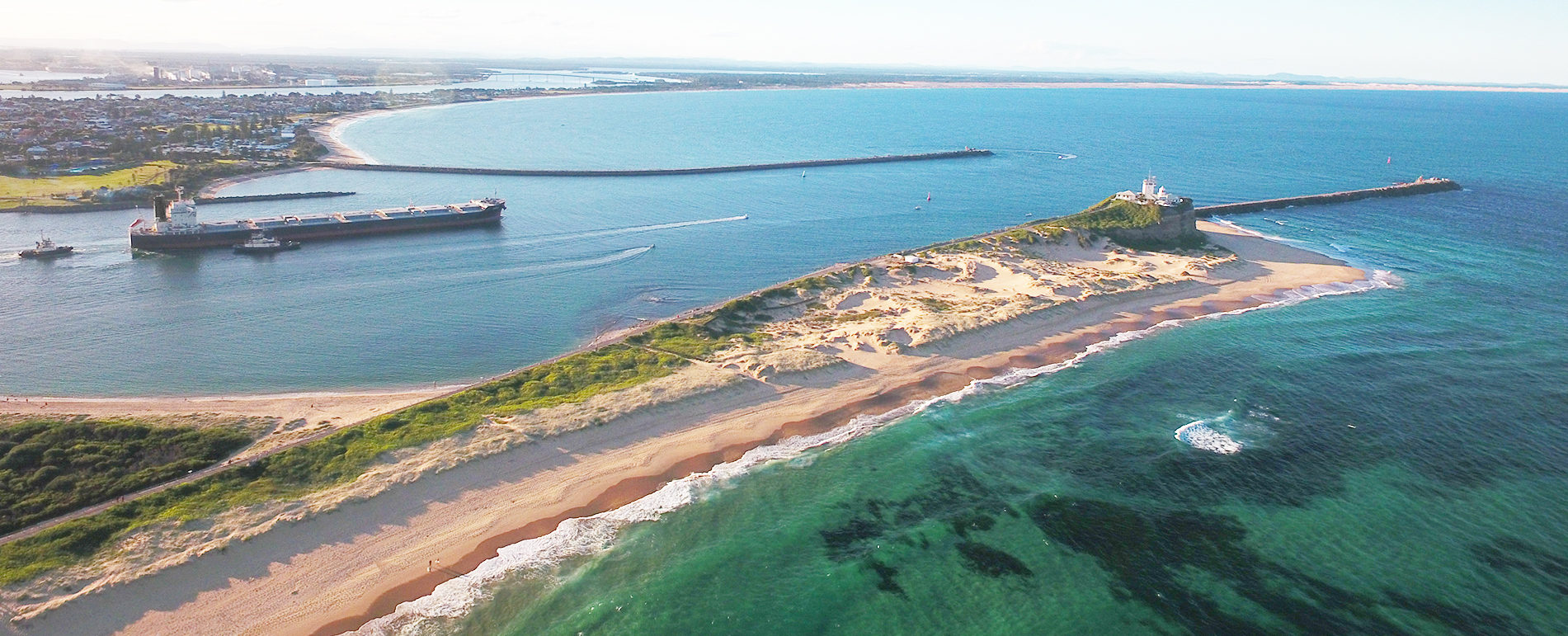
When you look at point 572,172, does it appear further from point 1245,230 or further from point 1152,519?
point 1152,519

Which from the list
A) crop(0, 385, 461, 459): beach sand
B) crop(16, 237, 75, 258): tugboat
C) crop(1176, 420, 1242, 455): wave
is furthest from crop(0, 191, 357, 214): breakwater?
crop(1176, 420, 1242, 455): wave

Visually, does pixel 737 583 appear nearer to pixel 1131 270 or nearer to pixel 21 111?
pixel 1131 270

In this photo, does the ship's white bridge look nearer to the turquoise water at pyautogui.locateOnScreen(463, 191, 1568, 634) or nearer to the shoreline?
the shoreline

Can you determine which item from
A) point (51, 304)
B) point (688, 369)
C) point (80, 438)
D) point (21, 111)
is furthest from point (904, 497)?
point (21, 111)

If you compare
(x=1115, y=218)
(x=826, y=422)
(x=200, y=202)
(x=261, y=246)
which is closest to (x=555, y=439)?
(x=826, y=422)

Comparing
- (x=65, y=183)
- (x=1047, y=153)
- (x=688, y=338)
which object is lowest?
(x=688, y=338)

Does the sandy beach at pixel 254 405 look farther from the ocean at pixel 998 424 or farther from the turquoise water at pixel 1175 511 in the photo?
the turquoise water at pixel 1175 511

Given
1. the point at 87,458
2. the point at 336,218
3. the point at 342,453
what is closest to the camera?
the point at 87,458

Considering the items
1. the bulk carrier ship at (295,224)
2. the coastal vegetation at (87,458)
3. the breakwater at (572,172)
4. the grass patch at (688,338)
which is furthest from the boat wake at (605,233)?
the coastal vegetation at (87,458)
